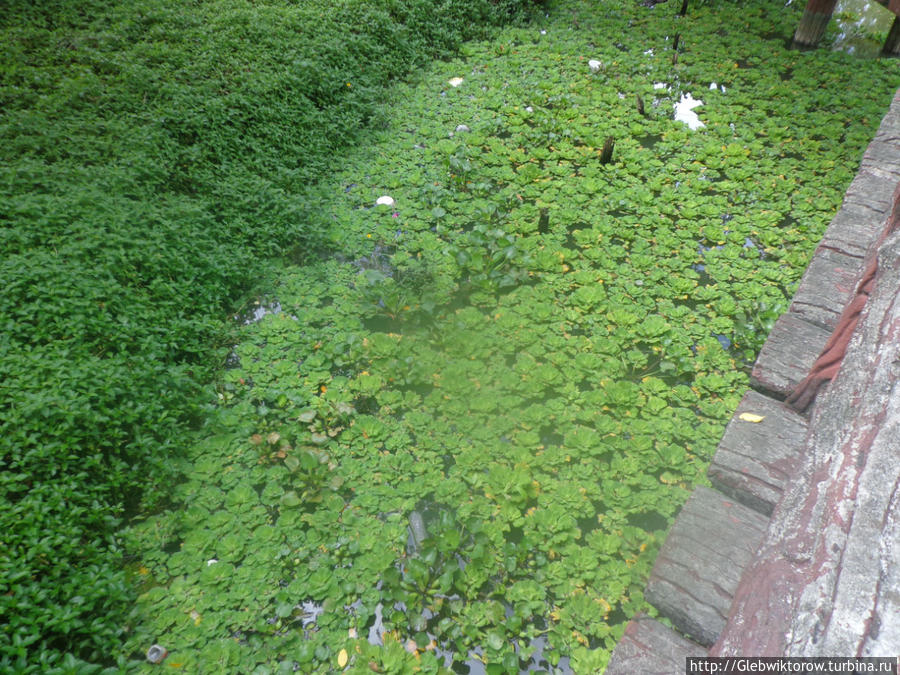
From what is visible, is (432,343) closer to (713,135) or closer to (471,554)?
(471,554)

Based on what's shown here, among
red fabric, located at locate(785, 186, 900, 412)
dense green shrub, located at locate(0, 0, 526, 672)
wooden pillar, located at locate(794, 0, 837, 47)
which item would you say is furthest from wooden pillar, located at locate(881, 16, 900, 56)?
red fabric, located at locate(785, 186, 900, 412)

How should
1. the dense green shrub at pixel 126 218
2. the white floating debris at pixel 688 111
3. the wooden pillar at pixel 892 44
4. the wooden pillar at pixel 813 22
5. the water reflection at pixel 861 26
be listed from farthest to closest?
the water reflection at pixel 861 26 < the wooden pillar at pixel 892 44 < the wooden pillar at pixel 813 22 < the white floating debris at pixel 688 111 < the dense green shrub at pixel 126 218

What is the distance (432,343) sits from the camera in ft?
11.6

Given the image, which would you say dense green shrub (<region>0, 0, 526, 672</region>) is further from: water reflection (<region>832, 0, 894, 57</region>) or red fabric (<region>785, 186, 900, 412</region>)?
water reflection (<region>832, 0, 894, 57</region>)

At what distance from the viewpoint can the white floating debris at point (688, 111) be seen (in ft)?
17.5

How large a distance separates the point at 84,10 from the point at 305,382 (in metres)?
5.77

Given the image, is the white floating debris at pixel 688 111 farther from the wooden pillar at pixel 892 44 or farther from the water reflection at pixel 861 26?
the wooden pillar at pixel 892 44

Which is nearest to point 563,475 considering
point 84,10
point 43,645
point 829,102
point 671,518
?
point 671,518

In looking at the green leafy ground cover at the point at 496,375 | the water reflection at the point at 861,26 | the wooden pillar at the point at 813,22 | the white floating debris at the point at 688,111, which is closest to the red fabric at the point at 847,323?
the green leafy ground cover at the point at 496,375

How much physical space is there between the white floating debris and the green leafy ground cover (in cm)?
10

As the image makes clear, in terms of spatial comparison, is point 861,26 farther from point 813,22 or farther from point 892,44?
point 813,22

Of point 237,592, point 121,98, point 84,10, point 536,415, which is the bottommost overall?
point 237,592

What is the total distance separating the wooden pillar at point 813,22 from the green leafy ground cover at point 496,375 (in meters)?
0.50

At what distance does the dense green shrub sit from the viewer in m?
2.30
